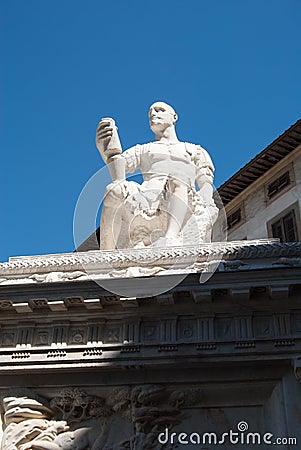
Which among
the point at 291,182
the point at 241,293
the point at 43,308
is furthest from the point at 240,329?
the point at 291,182

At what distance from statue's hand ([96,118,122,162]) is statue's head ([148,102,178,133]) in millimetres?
1019

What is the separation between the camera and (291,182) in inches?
880

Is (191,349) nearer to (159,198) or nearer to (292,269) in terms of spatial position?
(292,269)

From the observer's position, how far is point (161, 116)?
12.6 metres

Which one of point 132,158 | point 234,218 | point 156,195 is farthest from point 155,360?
point 234,218

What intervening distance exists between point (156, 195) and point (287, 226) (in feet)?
37.8

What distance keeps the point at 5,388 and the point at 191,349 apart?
2.53 metres

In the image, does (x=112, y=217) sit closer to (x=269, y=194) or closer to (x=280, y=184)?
(x=280, y=184)

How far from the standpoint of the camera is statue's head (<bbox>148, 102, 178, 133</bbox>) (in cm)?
1256

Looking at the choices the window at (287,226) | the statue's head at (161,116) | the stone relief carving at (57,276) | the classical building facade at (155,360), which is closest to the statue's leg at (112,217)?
the stone relief carving at (57,276)

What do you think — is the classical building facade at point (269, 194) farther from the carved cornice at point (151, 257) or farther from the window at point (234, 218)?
the carved cornice at point (151, 257)

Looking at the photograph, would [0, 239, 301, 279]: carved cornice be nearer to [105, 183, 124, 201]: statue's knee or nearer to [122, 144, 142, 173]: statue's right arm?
[105, 183, 124, 201]: statue's knee

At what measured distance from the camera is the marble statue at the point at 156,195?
36.3 feet

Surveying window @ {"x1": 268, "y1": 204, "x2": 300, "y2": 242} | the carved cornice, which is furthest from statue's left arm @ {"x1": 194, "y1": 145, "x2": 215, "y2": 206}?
window @ {"x1": 268, "y1": 204, "x2": 300, "y2": 242}
